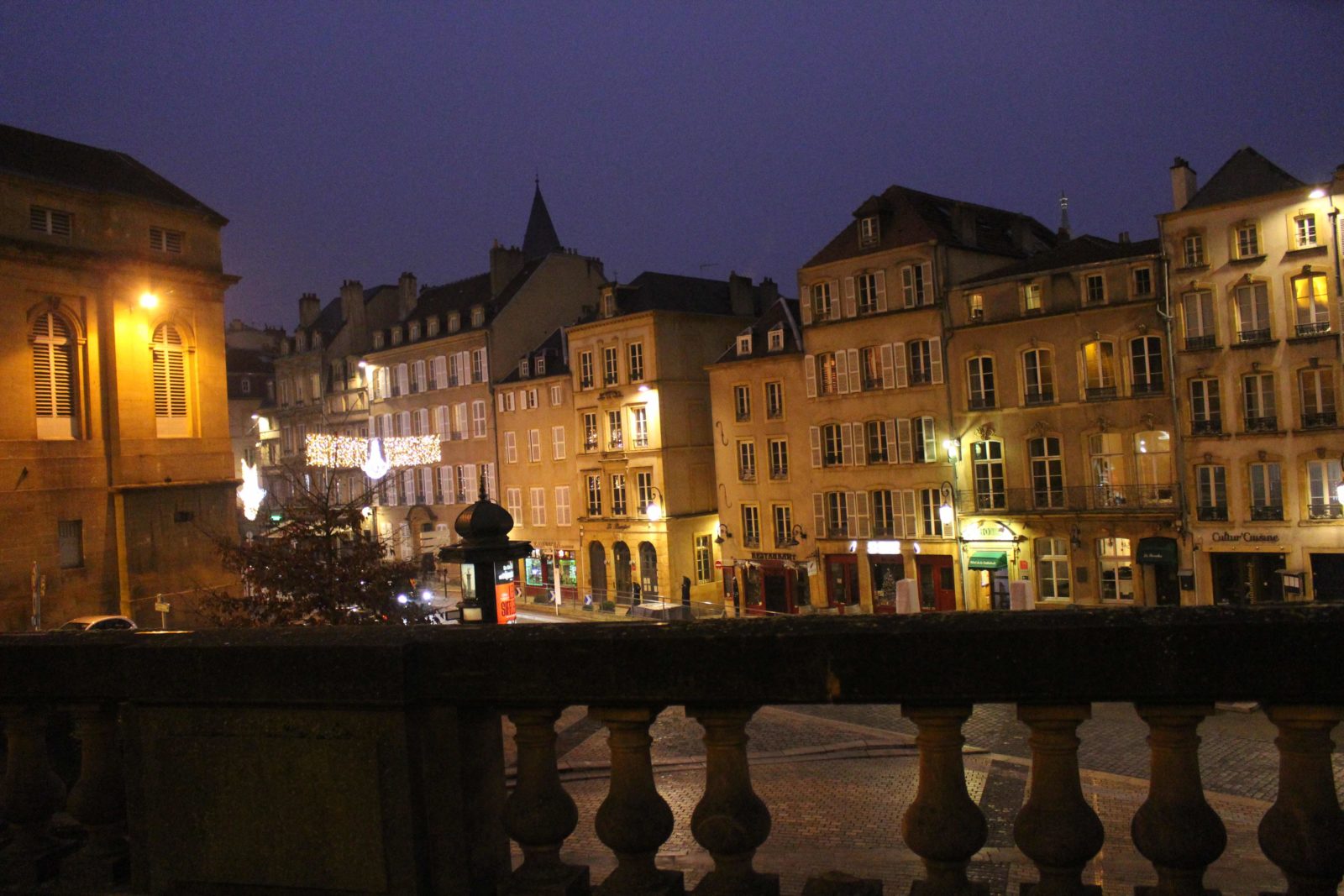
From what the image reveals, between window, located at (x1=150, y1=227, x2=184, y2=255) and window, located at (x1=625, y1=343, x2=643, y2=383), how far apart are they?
73.7 feet

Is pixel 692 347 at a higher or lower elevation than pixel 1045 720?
higher

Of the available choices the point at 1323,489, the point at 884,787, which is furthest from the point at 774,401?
the point at 884,787

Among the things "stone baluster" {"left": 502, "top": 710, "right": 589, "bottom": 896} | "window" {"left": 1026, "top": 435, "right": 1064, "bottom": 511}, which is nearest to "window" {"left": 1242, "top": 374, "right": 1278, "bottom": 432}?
"window" {"left": 1026, "top": 435, "right": 1064, "bottom": 511}

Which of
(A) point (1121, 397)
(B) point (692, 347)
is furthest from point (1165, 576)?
(B) point (692, 347)

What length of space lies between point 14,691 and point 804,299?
137 feet

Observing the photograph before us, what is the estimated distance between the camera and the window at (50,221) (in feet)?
93.9

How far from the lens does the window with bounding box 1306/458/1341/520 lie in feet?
106

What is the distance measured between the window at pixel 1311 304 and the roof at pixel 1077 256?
4538 millimetres

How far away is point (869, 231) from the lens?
4244 cm

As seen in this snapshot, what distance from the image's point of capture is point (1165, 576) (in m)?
35.8

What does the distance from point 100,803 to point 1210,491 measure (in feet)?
121

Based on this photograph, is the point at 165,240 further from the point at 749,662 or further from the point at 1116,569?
the point at 749,662

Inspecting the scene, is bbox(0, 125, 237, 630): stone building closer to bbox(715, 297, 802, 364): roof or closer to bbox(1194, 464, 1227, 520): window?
bbox(715, 297, 802, 364): roof

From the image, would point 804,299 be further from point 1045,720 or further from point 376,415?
point 1045,720
